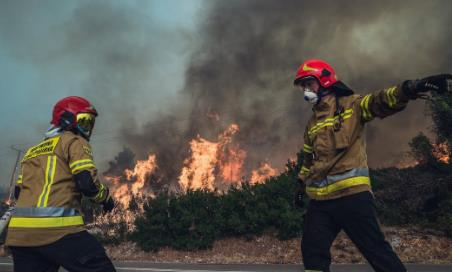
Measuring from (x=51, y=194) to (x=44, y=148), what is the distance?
1.34ft

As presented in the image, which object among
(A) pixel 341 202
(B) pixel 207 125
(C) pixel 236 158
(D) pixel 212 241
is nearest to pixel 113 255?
(D) pixel 212 241

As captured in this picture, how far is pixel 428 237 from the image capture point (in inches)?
331

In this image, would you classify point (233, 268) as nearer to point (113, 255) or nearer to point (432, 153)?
point (113, 255)

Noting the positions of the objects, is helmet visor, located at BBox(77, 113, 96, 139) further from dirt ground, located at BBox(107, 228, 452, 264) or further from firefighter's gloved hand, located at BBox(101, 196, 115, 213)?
dirt ground, located at BBox(107, 228, 452, 264)

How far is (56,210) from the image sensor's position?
109 inches

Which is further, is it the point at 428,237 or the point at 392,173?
the point at 392,173

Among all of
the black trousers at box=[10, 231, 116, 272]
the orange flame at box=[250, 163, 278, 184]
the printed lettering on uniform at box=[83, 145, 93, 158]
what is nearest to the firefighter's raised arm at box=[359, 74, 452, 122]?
the printed lettering on uniform at box=[83, 145, 93, 158]

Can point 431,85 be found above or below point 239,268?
above

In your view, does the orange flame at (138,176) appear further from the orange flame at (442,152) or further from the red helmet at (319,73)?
the red helmet at (319,73)

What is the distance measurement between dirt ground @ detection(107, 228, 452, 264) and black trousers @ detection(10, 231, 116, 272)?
6.30 meters

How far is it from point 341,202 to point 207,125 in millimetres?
29792

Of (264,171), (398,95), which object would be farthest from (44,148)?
(264,171)

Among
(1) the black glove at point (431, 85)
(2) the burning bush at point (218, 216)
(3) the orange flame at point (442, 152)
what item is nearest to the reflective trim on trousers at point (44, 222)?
(1) the black glove at point (431, 85)

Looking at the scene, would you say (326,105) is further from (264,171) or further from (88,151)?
(264,171)
